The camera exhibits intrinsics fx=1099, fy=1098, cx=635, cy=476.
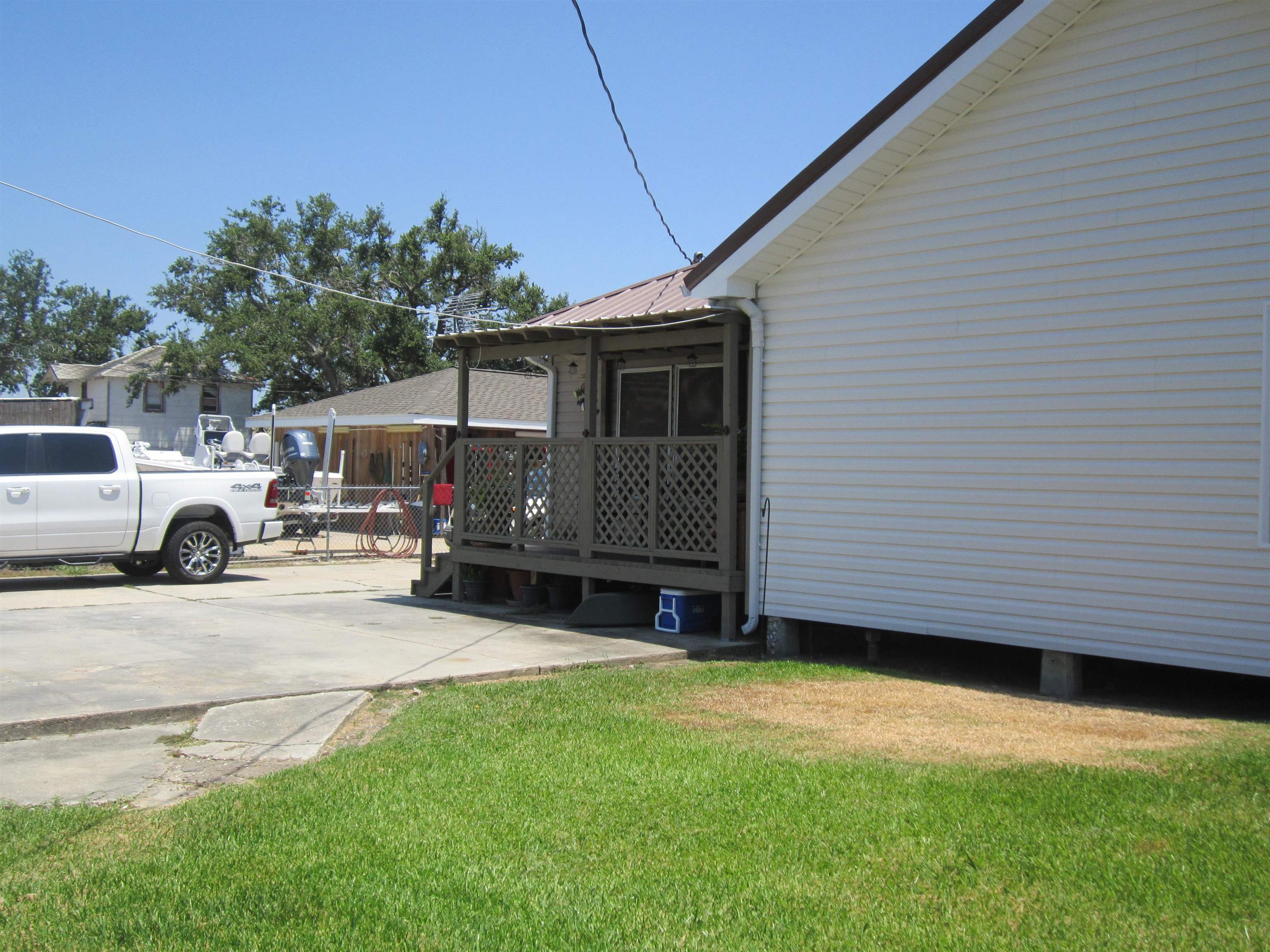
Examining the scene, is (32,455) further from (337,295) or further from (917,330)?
(337,295)

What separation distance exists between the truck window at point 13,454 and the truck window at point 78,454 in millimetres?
208

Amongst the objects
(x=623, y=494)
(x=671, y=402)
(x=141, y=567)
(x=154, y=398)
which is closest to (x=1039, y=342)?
(x=623, y=494)

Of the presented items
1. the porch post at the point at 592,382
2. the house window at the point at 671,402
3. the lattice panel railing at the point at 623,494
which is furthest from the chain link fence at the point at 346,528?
the lattice panel railing at the point at 623,494

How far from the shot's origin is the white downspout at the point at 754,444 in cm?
1022

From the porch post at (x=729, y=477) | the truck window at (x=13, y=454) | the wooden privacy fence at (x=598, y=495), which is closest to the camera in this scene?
the porch post at (x=729, y=477)

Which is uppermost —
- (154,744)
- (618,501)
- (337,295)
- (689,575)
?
(337,295)

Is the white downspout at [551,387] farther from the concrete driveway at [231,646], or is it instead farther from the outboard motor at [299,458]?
the outboard motor at [299,458]

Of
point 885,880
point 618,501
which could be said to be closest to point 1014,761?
point 885,880

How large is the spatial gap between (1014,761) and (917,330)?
426 cm

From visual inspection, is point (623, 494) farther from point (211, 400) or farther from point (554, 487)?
point (211, 400)

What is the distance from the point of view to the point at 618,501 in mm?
11625

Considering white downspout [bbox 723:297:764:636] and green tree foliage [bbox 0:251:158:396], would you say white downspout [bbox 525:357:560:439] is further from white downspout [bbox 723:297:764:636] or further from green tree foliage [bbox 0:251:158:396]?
green tree foliage [bbox 0:251:158:396]

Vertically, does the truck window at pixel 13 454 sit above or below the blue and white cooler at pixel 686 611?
above

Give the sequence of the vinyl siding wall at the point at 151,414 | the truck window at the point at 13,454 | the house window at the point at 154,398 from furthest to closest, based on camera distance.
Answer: the vinyl siding wall at the point at 151,414 → the house window at the point at 154,398 → the truck window at the point at 13,454
